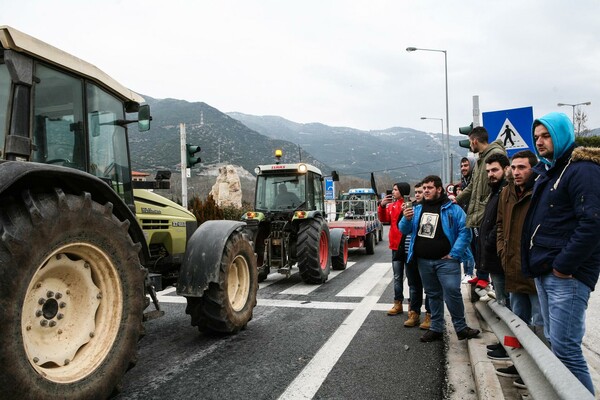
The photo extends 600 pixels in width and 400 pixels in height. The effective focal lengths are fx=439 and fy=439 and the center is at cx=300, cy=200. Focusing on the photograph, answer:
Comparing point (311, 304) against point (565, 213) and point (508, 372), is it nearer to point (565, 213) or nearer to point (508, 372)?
point (508, 372)

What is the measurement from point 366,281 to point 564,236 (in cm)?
640

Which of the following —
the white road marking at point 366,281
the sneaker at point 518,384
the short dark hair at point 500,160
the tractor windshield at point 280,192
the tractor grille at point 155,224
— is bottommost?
the white road marking at point 366,281

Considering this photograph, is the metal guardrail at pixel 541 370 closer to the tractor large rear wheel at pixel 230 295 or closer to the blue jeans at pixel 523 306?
the blue jeans at pixel 523 306

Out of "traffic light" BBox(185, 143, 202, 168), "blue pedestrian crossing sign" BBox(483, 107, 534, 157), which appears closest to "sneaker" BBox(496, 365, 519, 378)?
"blue pedestrian crossing sign" BBox(483, 107, 534, 157)

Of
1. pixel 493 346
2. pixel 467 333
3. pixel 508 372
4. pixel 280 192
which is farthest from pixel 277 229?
pixel 508 372

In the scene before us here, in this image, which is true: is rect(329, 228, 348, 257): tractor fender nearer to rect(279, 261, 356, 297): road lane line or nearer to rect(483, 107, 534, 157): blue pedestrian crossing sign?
rect(279, 261, 356, 297): road lane line

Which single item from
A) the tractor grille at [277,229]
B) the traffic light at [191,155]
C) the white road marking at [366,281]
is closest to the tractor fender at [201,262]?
the white road marking at [366,281]

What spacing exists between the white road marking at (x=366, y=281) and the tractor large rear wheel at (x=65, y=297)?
194 inches

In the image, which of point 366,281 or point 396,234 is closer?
point 396,234

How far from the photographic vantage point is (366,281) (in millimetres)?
9008

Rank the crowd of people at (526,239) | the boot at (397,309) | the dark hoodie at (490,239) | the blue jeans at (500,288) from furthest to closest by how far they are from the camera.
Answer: the boot at (397,309), the blue jeans at (500,288), the dark hoodie at (490,239), the crowd of people at (526,239)

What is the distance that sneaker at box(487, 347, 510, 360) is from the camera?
3.90 m

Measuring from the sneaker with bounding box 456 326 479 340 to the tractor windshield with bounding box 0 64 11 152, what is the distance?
4461mm

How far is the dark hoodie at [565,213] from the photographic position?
8.53 feet
